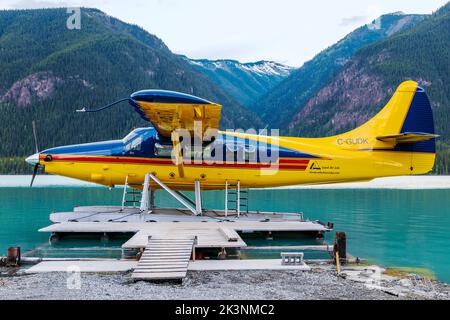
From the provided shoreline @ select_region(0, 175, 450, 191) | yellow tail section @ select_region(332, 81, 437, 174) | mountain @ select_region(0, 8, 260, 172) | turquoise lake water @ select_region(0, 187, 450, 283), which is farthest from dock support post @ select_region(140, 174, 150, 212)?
mountain @ select_region(0, 8, 260, 172)

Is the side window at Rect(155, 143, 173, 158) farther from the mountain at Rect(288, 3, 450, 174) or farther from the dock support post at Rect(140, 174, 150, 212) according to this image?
the mountain at Rect(288, 3, 450, 174)

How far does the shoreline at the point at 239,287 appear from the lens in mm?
7312

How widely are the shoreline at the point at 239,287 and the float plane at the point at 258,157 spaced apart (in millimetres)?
5682

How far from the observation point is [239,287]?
26.0ft

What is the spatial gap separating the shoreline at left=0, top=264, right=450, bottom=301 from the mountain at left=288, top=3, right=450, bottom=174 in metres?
131

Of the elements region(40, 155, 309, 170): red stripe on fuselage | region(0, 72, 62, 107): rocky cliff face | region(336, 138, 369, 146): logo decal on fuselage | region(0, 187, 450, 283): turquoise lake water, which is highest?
region(0, 72, 62, 107): rocky cliff face

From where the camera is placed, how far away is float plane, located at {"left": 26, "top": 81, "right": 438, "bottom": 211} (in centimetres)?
1450

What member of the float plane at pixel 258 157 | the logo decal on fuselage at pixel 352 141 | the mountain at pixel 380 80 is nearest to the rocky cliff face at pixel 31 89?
the mountain at pixel 380 80

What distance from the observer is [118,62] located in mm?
185375

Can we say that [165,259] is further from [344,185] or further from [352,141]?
[344,185]

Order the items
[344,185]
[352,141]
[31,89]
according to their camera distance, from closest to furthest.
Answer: [352,141] → [344,185] → [31,89]

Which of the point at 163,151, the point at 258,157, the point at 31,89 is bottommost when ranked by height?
the point at 258,157

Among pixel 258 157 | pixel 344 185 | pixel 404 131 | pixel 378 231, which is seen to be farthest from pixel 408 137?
pixel 344 185

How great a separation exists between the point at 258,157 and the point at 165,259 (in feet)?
20.8
